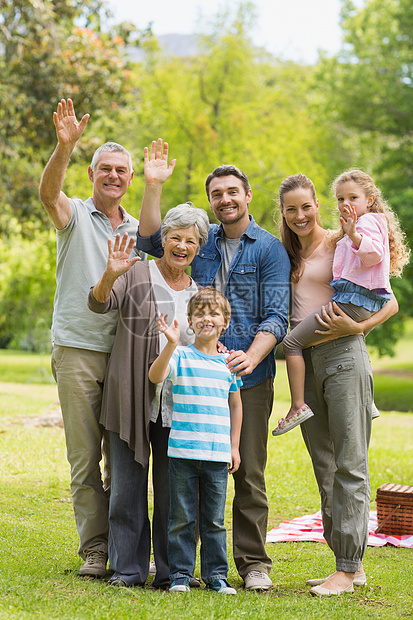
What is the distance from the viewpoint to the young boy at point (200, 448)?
3615 mm

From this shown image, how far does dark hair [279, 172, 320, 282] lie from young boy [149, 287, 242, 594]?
2.10 ft

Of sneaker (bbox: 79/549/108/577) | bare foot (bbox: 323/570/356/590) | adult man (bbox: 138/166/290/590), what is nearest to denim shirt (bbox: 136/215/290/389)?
adult man (bbox: 138/166/290/590)

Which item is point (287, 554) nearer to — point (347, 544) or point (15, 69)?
Answer: point (347, 544)

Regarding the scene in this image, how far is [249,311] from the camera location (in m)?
3.97

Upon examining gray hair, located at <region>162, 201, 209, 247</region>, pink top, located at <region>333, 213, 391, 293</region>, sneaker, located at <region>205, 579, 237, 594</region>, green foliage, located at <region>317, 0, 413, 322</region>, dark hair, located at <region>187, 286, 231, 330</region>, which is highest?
green foliage, located at <region>317, 0, 413, 322</region>

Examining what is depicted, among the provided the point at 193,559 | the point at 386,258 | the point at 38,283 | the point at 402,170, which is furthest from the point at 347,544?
the point at 38,283

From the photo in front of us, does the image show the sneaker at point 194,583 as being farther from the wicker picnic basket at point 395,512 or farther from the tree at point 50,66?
the tree at point 50,66

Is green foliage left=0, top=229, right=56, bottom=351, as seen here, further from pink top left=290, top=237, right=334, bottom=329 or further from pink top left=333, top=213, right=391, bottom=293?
pink top left=333, top=213, right=391, bottom=293

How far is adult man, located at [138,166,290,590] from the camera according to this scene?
3943mm

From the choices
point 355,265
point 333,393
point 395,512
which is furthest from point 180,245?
point 395,512

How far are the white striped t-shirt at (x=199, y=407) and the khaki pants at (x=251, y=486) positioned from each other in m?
0.29

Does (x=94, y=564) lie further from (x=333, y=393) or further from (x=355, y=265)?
(x=355, y=265)

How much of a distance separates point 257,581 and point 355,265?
6.17ft

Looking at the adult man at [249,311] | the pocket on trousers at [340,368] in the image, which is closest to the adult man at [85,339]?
the adult man at [249,311]
